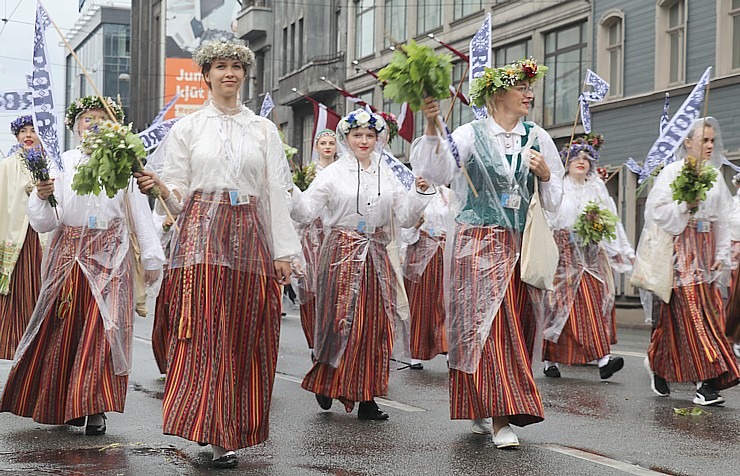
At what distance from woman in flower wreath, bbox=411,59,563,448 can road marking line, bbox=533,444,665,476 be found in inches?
8.5

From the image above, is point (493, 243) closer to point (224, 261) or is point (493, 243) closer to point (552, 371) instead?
point (224, 261)

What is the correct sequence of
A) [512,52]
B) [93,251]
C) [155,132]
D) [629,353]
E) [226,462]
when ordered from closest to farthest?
[226,462] < [93,251] < [155,132] < [629,353] < [512,52]

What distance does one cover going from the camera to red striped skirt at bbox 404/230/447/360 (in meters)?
11.8

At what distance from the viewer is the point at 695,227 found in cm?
930

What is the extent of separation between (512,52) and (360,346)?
22685 mm

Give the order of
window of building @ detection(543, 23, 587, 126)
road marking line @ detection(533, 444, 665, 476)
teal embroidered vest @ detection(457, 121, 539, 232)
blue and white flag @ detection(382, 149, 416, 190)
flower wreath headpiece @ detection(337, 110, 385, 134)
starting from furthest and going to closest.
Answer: window of building @ detection(543, 23, 587, 126), blue and white flag @ detection(382, 149, 416, 190), flower wreath headpiece @ detection(337, 110, 385, 134), teal embroidered vest @ detection(457, 121, 539, 232), road marking line @ detection(533, 444, 665, 476)

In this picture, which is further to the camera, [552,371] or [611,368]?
[552,371]

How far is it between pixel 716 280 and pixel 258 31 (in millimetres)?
43174

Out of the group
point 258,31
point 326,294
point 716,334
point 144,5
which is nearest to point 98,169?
point 326,294

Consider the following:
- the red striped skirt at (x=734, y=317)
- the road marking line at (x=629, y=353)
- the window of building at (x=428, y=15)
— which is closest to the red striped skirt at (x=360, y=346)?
the red striped skirt at (x=734, y=317)

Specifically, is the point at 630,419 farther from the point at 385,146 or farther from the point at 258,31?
the point at 258,31

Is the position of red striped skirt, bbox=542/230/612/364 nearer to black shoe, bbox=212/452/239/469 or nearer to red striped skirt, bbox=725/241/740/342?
red striped skirt, bbox=725/241/740/342

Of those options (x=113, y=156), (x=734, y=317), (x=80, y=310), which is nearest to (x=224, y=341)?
(x=113, y=156)

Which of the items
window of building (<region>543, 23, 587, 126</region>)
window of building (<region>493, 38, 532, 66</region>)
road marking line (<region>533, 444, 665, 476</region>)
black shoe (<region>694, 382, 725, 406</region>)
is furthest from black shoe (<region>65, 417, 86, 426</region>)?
window of building (<region>493, 38, 532, 66</region>)
